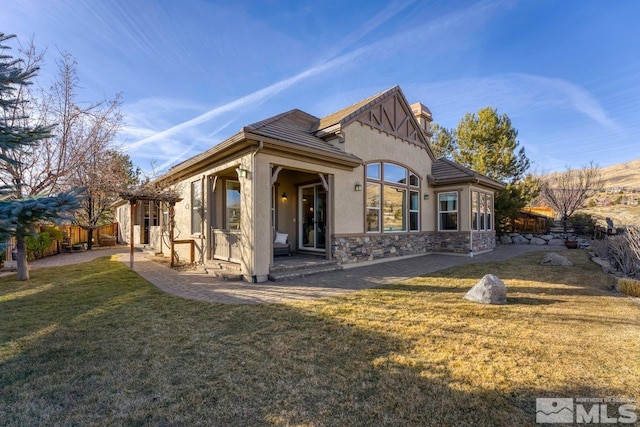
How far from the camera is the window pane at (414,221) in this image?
42.6 ft

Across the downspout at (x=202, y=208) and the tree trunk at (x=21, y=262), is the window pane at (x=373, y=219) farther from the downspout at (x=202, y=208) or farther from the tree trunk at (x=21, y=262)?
the tree trunk at (x=21, y=262)

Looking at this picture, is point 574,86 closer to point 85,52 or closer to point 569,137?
point 569,137

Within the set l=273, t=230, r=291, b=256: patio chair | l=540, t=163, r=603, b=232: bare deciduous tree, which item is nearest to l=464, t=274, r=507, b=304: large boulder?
l=273, t=230, r=291, b=256: patio chair

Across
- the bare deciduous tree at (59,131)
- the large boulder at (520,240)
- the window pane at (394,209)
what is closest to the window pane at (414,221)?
the window pane at (394,209)

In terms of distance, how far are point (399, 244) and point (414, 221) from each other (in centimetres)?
173

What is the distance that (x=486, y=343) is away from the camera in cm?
396

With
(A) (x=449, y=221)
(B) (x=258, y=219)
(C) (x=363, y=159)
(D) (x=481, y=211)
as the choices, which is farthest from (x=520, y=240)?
(B) (x=258, y=219)

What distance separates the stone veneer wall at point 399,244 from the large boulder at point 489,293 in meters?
4.48

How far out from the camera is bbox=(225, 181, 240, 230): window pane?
995 centimetres

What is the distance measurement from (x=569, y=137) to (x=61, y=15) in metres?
33.6

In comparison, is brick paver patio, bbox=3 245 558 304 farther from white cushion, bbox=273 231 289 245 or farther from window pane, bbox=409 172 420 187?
window pane, bbox=409 172 420 187

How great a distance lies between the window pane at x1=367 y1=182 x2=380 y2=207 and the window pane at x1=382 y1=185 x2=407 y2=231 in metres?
0.44

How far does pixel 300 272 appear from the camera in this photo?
8.41 metres

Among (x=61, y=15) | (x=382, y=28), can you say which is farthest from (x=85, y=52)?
(x=382, y=28)
